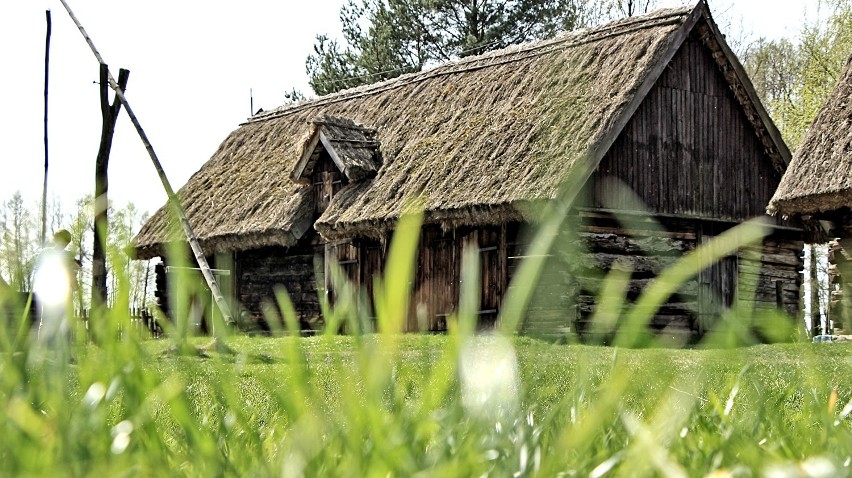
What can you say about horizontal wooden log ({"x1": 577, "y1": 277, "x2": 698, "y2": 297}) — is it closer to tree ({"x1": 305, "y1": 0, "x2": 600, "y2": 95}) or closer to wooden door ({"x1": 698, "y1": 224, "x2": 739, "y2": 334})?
wooden door ({"x1": 698, "y1": 224, "x2": 739, "y2": 334})

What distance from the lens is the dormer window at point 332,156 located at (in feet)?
59.5

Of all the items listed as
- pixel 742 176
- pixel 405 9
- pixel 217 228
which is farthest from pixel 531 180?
pixel 405 9

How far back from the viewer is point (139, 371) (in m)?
1.01

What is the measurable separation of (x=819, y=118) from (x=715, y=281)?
3.33 metres

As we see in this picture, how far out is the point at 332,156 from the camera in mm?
18500

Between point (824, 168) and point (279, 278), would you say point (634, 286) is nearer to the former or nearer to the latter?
point (824, 168)

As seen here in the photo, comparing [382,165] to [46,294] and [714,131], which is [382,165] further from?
[46,294]

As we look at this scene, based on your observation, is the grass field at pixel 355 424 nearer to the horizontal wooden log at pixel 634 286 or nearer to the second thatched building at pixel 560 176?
the second thatched building at pixel 560 176

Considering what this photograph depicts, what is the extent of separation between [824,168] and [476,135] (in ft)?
17.3

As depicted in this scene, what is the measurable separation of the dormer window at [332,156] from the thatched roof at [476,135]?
4 cm

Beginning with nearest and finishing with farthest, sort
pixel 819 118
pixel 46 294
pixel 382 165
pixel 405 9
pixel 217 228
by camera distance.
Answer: pixel 46 294, pixel 819 118, pixel 382 165, pixel 217 228, pixel 405 9

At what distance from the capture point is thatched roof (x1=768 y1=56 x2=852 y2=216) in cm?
1300

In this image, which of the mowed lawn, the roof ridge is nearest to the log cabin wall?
the roof ridge

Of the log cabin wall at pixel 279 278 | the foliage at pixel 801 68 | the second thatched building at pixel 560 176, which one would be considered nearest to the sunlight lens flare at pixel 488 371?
the second thatched building at pixel 560 176
